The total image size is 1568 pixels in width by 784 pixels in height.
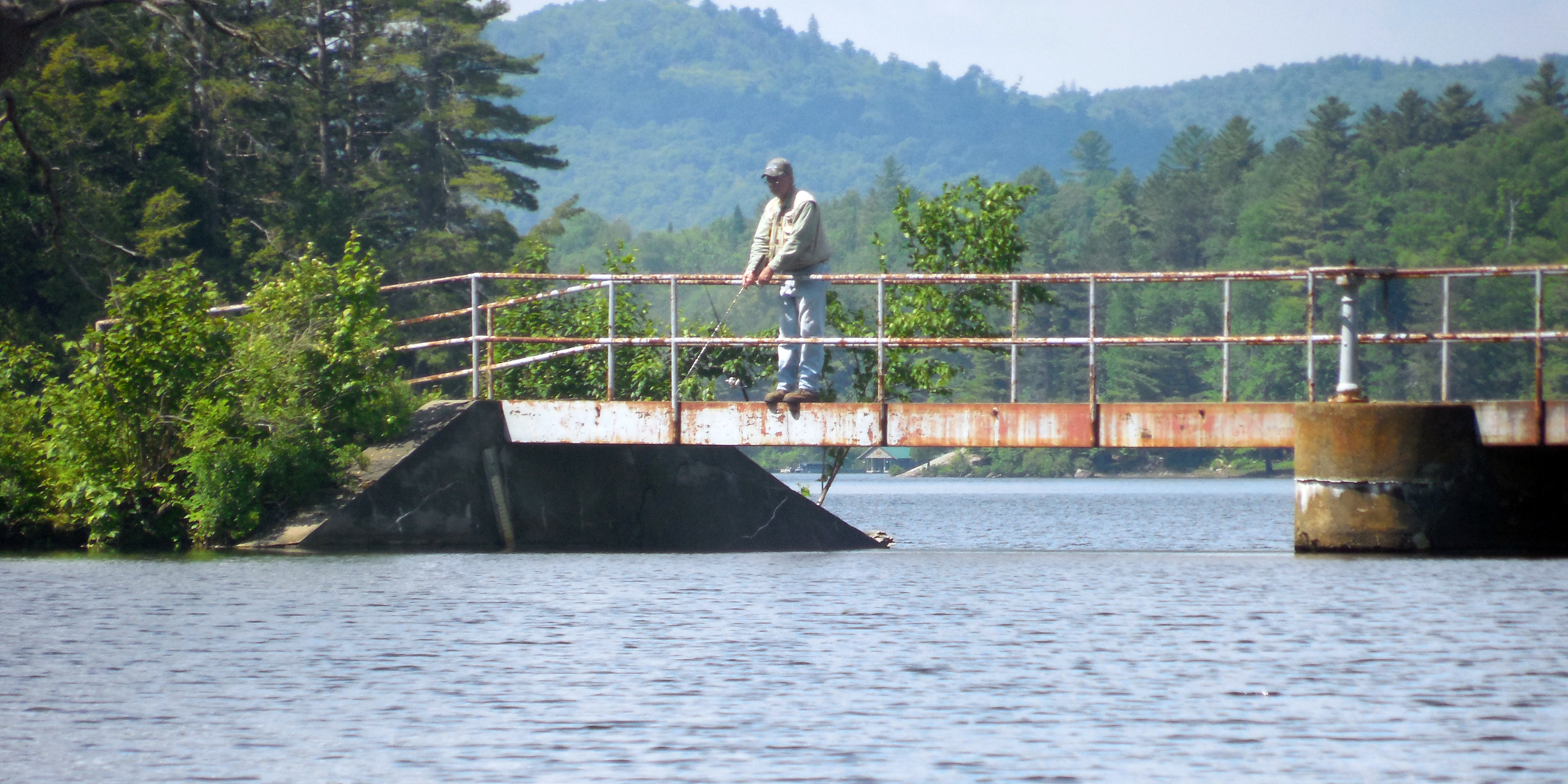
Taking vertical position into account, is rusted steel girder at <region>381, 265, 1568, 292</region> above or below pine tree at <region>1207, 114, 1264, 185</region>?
below

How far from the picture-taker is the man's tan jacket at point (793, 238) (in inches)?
642

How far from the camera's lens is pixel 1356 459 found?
15695 millimetres

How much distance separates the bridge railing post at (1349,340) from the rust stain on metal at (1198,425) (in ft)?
1.65

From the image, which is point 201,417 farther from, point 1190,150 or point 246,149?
point 1190,150

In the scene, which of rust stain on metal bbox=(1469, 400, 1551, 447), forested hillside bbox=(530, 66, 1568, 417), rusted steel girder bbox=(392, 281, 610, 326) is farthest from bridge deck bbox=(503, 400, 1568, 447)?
forested hillside bbox=(530, 66, 1568, 417)

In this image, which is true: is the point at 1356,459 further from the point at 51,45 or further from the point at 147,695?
the point at 51,45

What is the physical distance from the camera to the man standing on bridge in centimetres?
1630

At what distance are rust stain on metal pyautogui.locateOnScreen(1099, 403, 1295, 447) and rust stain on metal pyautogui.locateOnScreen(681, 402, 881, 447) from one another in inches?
86.9

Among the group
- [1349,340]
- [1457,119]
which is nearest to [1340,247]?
[1457,119]

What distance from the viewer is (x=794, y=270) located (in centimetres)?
1652

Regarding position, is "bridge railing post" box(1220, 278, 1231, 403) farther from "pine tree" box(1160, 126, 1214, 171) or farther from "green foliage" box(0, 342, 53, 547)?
"pine tree" box(1160, 126, 1214, 171)

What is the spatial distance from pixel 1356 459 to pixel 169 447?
11783 millimetres

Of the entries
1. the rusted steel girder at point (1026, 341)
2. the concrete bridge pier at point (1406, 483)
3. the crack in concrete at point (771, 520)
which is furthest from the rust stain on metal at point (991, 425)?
the crack in concrete at point (771, 520)

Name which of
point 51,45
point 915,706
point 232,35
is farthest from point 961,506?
point 915,706
